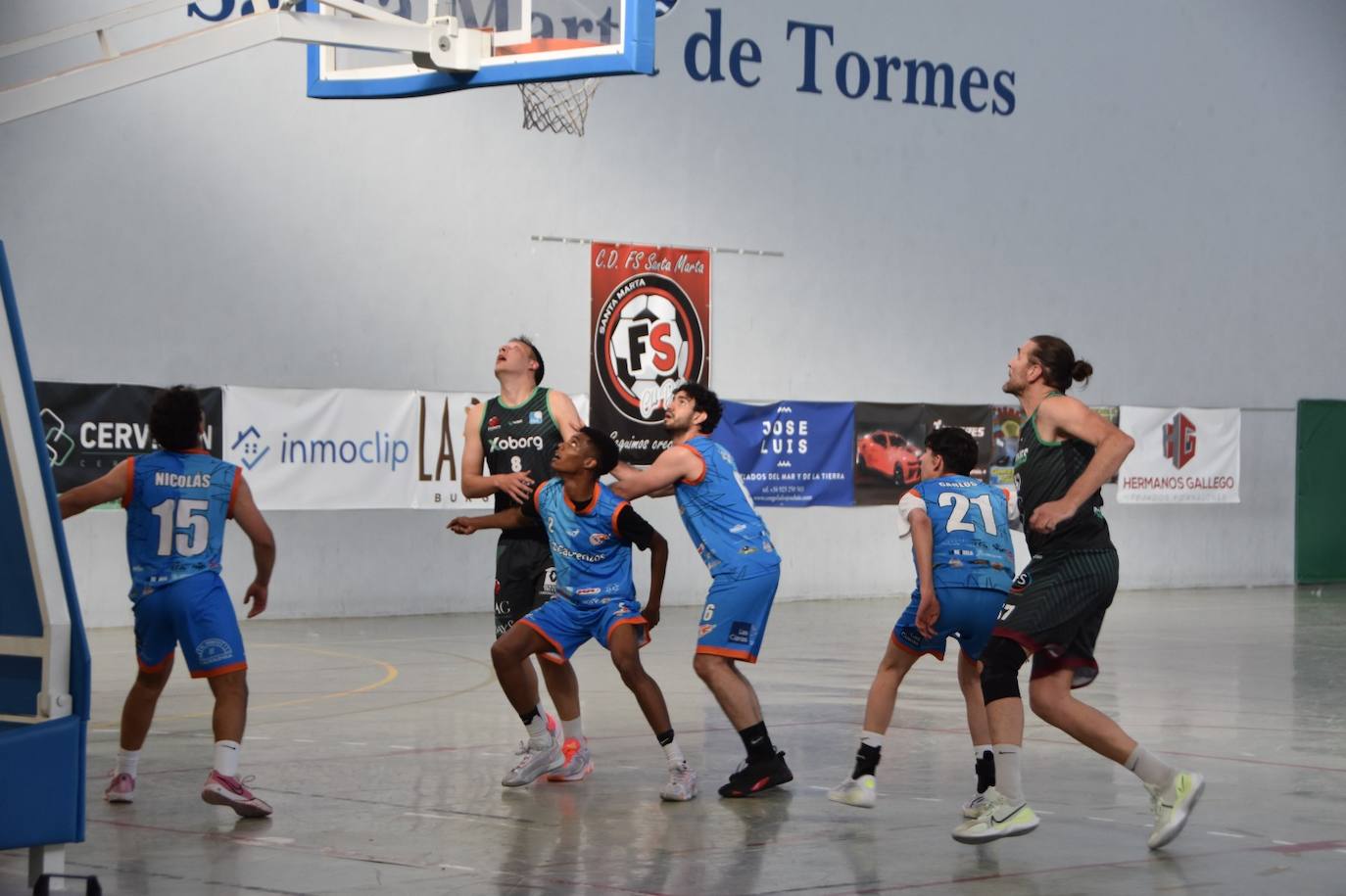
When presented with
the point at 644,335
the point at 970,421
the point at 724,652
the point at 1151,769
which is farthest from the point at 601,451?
the point at 970,421

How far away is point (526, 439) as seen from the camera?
30.3 ft

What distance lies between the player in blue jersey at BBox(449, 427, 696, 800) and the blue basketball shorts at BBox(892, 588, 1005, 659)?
1146 millimetres

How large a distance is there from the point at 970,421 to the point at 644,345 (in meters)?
4.57

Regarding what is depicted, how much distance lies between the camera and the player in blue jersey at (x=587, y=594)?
27.2 feet

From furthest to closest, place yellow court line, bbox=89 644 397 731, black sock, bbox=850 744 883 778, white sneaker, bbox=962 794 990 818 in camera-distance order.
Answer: yellow court line, bbox=89 644 397 731 → black sock, bbox=850 744 883 778 → white sneaker, bbox=962 794 990 818

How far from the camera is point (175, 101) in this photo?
16922 mm

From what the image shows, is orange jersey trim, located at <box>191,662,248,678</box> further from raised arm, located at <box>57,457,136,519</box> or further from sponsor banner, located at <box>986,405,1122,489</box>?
sponsor banner, located at <box>986,405,1122,489</box>

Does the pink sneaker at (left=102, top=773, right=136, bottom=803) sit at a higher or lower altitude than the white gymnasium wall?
lower

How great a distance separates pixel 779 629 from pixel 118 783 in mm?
10024

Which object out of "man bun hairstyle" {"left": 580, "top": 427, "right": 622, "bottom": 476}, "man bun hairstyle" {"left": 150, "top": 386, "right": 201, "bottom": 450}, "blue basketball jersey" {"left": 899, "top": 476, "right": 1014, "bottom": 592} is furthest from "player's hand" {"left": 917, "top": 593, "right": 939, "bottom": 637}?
"man bun hairstyle" {"left": 150, "top": 386, "right": 201, "bottom": 450}

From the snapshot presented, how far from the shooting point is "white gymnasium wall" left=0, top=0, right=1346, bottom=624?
16.8 metres

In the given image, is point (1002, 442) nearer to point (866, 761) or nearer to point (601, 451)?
point (601, 451)

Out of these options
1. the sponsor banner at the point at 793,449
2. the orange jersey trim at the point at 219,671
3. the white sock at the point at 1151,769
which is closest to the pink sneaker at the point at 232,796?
the orange jersey trim at the point at 219,671

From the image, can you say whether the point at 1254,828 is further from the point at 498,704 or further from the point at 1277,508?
the point at 1277,508
